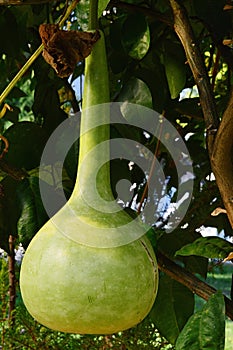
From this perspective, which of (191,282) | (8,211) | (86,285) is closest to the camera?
(86,285)

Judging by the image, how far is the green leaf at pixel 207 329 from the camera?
37cm

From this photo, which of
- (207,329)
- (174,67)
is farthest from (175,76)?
(207,329)

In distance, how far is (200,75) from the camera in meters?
0.43

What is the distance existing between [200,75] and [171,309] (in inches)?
11.5

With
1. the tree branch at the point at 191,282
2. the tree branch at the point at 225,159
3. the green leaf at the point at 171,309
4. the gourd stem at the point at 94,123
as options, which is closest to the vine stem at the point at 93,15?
the gourd stem at the point at 94,123

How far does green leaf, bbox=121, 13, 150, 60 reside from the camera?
0.55 meters

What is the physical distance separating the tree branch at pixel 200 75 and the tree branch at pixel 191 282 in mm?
113

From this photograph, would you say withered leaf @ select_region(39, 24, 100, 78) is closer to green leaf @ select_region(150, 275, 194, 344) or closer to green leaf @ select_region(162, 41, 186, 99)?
green leaf @ select_region(162, 41, 186, 99)

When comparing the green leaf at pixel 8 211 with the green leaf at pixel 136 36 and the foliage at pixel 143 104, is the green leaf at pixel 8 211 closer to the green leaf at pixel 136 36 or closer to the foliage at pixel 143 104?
the foliage at pixel 143 104

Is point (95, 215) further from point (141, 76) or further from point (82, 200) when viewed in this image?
point (141, 76)

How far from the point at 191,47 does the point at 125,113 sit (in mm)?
125

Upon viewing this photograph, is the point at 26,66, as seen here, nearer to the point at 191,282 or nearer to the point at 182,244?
the point at 191,282

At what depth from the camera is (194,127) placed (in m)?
0.94

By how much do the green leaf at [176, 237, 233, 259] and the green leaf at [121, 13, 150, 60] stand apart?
188 millimetres
